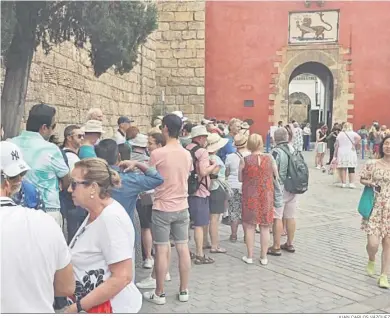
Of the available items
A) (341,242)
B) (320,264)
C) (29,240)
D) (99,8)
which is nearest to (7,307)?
(29,240)

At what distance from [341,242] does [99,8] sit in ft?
12.9

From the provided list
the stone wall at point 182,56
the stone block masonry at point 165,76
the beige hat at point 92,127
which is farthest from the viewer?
the stone wall at point 182,56

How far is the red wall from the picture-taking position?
726 inches

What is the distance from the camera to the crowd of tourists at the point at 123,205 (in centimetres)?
176

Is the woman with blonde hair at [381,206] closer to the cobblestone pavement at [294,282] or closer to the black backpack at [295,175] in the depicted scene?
the cobblestone pavement at [294,282]

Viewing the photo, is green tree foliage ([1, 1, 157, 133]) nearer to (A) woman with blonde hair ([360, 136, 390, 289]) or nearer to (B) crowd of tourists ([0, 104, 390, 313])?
(B) crowd of tourists ([0, 104, 390, 313])

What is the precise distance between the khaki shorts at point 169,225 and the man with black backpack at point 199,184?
88 cm

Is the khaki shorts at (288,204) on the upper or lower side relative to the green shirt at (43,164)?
lower

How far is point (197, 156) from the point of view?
4848mm

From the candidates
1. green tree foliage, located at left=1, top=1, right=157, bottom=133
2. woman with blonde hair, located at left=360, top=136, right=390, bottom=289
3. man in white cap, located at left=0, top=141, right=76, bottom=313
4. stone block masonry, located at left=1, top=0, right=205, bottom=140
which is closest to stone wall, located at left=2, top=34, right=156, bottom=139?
stone block masonry, located at left=1, top=0, right=205, bottom=140

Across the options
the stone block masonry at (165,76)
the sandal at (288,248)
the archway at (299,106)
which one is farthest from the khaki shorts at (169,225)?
the archway at (299,106)

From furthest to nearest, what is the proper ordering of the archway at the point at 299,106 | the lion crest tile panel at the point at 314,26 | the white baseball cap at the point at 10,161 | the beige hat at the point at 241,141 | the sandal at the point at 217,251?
the archway at the point at 299,106
the lion crest tile panel at the point at 314,26
the beige hat at the point at 241,141
the sandal at the point at 217,251
the white baseball cap at the point at 10,161

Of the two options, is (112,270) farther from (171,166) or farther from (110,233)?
(171,166)

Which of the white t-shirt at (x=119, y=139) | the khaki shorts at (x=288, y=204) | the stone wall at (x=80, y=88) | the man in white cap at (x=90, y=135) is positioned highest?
the stone wall at (x=80, y=88)
